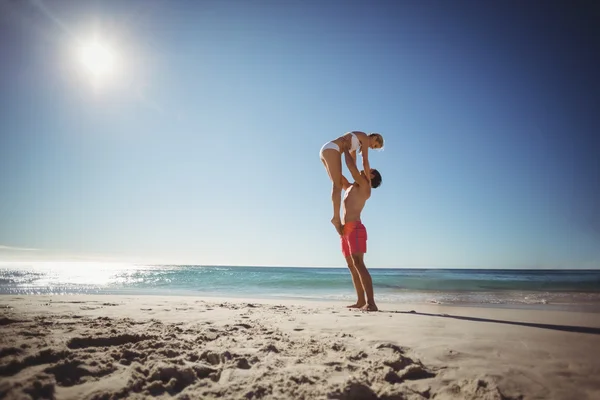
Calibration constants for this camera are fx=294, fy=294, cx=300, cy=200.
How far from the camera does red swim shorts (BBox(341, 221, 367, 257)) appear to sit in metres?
4.29

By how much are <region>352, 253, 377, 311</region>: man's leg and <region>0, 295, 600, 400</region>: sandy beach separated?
1.30 m

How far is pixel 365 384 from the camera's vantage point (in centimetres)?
152

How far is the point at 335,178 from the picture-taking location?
4730 millimetres

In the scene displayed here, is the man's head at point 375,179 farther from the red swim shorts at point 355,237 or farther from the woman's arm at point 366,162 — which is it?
the red swim shorts at point 355,237

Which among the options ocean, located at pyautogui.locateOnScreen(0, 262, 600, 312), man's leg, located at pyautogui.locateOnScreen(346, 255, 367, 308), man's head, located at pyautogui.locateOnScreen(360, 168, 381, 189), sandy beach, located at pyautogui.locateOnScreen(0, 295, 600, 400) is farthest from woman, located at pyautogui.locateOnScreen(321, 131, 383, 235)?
ocean, located at pyautogui.locateOnScreen(0, 262, 600, 312)

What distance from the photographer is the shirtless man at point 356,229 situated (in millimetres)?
4258

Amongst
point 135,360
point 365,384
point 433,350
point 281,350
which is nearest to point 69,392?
point 135,360

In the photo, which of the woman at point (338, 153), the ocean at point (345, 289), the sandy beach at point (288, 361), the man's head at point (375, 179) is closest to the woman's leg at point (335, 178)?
the woman at point (338, 153)

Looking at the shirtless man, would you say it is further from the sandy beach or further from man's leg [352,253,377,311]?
the sandy beach

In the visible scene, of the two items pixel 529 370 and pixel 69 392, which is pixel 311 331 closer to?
pixel 529 370

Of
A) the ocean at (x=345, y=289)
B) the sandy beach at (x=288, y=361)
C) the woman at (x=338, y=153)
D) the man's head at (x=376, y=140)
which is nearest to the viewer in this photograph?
the sandy beach at (x=288, y=361)

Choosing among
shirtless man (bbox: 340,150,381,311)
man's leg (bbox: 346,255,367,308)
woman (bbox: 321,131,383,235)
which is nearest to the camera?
shirtless man (bbox: 340,150,381,311)

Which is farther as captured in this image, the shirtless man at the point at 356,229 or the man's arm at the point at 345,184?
the man's arm at the point at 345,184

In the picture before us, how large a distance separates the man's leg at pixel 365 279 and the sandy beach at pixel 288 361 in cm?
130
